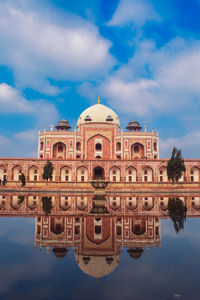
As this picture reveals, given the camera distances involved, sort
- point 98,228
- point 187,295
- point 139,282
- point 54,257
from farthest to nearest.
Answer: point 98,228
point 54,257
point 139,282
point 187,295

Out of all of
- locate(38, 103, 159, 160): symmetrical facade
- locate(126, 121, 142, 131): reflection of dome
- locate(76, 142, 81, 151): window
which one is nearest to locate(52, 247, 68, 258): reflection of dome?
locate(38, 103, 159, 160): symmetrical facade

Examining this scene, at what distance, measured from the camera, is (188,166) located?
38.3m

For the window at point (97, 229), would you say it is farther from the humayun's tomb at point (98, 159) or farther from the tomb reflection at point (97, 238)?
the humayun's tomb at point (98, 159)

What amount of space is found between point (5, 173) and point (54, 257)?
36532mm

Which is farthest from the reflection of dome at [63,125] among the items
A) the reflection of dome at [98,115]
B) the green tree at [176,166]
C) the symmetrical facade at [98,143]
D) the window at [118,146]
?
the green tree at [176,166]

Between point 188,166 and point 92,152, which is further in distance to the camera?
point 92,152

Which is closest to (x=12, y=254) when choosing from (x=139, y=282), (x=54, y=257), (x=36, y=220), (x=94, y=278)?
(x=54, y=257)

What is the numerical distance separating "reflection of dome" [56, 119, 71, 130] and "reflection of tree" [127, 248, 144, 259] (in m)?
47.2

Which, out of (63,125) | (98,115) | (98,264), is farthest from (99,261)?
(98,115)

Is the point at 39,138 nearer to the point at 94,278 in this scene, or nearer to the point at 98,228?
the point at 98,228

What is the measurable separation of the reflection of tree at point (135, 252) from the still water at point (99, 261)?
0.02 m

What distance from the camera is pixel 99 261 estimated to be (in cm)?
456

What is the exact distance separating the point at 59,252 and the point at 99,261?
103cm

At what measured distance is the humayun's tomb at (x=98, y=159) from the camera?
119ft
